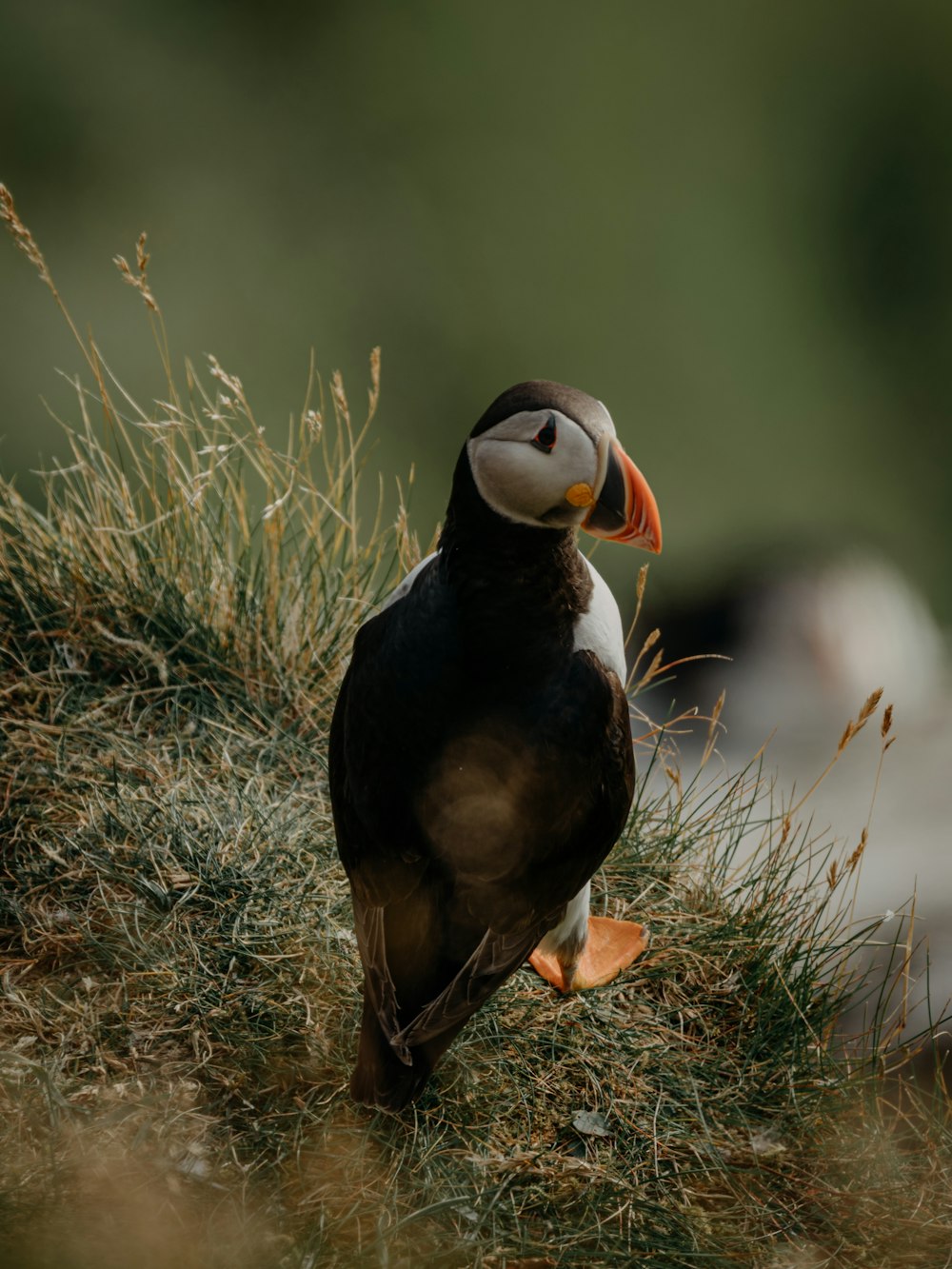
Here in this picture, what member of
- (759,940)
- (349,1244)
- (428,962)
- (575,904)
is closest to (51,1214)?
(349,1244)

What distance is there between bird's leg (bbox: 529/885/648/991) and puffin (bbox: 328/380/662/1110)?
34 centimetres

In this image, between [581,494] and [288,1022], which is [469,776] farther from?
[288,1022]

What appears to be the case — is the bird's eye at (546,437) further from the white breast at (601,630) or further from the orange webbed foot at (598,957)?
the orange webbed foot at (598,957)

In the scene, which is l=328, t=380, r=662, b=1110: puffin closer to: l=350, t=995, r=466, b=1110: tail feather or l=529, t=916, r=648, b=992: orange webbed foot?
l=350, t=995, r=466, b=1110: tail feather

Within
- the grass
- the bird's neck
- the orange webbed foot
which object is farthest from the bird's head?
the orange webbed foot

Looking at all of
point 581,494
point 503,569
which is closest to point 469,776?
point 503,569

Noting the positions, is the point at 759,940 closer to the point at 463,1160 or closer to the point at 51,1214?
the point at 463,1160

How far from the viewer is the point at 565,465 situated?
203 centimetres

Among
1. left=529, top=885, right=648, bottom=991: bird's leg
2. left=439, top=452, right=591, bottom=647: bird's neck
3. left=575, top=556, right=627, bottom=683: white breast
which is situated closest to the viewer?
left=439, top=452, right=591, bottom=647: bird's neck

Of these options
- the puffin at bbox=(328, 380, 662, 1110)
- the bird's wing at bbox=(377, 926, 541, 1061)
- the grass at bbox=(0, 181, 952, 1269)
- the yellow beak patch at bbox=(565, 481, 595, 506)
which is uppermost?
the yellow beak patch at bbox=(565, 481, 595, 506)

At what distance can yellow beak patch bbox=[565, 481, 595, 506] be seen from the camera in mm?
2025

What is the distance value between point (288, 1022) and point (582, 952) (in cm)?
67

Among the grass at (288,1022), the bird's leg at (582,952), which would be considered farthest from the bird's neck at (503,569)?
the grass at (288,1022)

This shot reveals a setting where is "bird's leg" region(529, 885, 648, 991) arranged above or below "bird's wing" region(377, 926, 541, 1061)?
below
